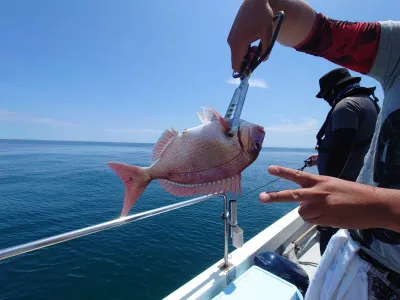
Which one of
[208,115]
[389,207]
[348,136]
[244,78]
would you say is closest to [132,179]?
[208,115]

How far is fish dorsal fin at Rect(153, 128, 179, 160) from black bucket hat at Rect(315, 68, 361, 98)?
10.5ft

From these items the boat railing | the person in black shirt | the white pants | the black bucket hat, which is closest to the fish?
the boat railing

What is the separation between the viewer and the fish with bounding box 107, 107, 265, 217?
4.16 feet

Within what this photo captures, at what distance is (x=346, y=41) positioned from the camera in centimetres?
169

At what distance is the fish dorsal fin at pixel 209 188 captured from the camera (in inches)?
49.6

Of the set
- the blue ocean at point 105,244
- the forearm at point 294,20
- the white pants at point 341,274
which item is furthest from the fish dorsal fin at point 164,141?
the blue ocean at point 105,244

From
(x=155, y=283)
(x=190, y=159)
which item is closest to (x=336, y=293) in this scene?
(x=190, y=159)

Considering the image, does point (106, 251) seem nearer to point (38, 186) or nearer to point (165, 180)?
point (165, 180)

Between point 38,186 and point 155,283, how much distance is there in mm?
16908

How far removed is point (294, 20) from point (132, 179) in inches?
60.2

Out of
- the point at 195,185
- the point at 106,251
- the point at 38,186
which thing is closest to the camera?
the point at 195,185

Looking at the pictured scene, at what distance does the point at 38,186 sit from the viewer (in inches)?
742

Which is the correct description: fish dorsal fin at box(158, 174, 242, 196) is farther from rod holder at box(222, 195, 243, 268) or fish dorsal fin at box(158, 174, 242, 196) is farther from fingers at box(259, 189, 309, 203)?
rod holder at box(222, 195, 243, 268)

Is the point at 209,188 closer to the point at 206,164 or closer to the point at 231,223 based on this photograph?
the point at 206,164
